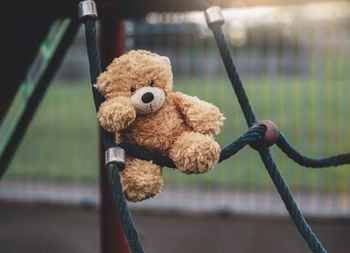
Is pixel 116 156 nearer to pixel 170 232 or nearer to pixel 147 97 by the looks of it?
pixel 147 97

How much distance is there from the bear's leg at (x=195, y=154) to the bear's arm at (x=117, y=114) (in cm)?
7

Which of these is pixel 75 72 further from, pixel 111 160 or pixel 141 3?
pixel 111 160

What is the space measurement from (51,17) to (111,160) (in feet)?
2.52

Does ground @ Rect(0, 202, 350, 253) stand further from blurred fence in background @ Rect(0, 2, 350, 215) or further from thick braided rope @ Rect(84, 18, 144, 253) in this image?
thick braided rope @ Rect(84, 18, 144, 253)

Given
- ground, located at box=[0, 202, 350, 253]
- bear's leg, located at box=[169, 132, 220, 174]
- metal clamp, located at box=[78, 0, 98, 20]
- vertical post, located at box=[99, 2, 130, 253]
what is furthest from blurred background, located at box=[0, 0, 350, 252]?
bear's leg, located at box=[169, 132, 220, 174]

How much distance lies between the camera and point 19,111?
57.3 inches

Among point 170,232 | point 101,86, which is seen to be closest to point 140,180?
point 101,86

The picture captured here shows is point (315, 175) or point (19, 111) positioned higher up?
point (19, 111)

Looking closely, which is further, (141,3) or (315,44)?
(315,44)

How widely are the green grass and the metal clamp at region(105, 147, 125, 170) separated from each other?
2.35 m

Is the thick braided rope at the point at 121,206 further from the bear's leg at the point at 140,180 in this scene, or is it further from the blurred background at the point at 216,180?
the blurred background at the point at 216,180

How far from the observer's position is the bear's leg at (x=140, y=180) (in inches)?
19.7

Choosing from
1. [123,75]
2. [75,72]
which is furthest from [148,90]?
[75,72]

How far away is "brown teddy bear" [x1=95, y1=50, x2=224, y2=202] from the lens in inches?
19.3
